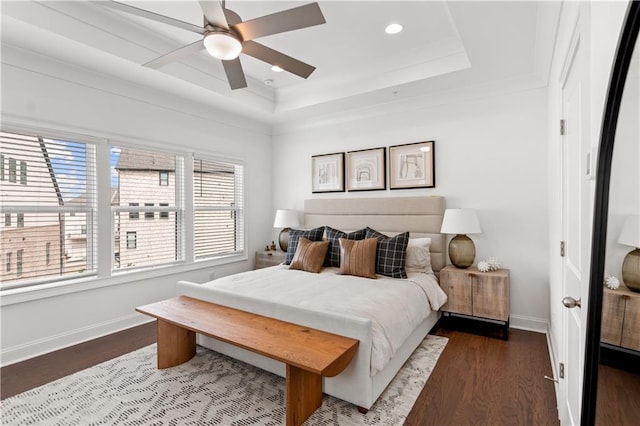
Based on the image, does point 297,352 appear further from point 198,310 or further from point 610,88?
point 610,88

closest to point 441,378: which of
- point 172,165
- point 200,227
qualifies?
point 200,227

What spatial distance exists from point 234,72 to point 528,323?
148 inches

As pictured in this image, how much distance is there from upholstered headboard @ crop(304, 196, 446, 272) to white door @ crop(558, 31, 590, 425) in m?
1.54

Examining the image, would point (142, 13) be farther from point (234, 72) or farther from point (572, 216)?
point (572, 216)

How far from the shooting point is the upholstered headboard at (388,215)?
3.73 m

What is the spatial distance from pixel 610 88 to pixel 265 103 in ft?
13.1

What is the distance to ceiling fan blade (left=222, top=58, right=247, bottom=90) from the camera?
7.67ft

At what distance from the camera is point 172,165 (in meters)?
4.00

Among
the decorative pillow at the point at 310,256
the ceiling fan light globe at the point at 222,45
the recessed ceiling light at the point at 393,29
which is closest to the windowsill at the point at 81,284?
the decorative pillow at the point at 310,256

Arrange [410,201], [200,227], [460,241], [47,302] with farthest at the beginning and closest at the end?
[200,227], [410,201], [460,241], [47,302]

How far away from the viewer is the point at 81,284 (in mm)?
3115

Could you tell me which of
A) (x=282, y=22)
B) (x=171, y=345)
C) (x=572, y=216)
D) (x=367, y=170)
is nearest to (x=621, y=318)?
(x=572, y=216)

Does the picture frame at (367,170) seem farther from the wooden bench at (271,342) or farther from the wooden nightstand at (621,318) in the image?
the wooden nightstand at (621,318)

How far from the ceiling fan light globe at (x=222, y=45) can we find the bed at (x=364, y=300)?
175 cm
